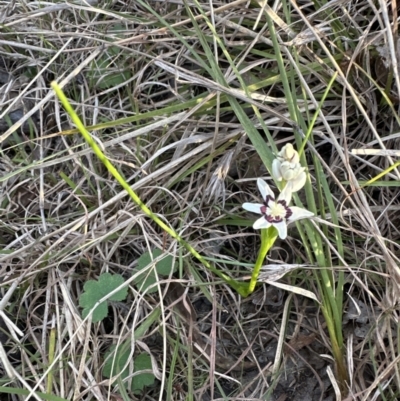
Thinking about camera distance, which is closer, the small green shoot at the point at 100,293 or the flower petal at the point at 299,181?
the flower petal at the point at 299,181

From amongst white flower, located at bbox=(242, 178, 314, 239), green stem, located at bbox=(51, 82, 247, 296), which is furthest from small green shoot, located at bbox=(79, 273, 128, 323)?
white flower, located at bbox=(242, 178, 314, 239)

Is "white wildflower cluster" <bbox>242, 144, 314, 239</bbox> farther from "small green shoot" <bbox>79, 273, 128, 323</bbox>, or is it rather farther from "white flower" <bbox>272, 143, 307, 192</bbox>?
"small green shoot" <bbox>79, 273, 128, 323</bbox>

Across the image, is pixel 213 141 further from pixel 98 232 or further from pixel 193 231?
pixel 98 232

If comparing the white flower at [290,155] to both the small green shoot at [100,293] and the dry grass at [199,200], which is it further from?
the small green shoot at [100,293]

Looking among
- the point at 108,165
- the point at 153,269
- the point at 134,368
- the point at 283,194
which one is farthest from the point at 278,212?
the point at 134,368

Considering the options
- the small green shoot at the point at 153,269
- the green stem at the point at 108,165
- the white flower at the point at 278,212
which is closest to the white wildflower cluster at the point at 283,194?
the white flower at the point at 278,212

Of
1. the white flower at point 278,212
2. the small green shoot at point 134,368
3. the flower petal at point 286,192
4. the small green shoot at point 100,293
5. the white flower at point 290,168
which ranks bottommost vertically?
the small green shoot at point 134,368

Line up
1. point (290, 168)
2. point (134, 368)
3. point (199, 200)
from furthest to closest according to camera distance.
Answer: point (199, 200) → point (134, 368) → point (290, 168)

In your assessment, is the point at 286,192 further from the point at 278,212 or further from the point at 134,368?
the point at 134,368
